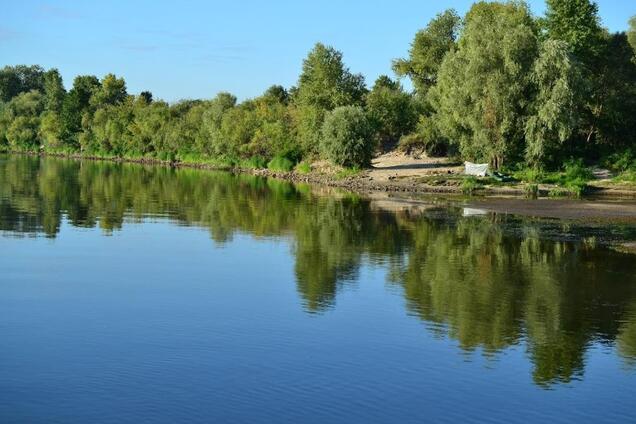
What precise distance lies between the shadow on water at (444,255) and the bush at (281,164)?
3175cm

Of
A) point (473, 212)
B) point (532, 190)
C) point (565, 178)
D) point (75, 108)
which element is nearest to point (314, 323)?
point (473, 212)

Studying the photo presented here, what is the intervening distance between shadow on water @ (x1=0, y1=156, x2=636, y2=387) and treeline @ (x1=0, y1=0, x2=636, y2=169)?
15.0 metres

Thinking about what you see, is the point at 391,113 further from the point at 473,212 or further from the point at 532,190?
the point at 473,212

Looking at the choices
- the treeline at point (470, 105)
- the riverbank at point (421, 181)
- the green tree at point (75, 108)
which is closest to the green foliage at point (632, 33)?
the treeline at point (470, 105)

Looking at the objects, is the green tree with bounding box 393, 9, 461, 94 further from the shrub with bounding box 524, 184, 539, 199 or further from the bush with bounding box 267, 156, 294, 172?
the shrub with bounding box 524, 184, 539, 199

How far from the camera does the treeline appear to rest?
6900cm

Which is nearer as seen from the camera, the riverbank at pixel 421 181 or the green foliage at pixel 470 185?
the riverbank at pixel 421 181

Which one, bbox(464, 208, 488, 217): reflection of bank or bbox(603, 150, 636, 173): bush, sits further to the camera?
bbox(603, 150, 636, 173): bush

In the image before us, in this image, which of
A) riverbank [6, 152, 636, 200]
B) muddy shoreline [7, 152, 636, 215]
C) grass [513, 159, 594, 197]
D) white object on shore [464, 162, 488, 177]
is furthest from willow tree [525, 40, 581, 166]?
muddy shoreline [7, 152, 636, 215]

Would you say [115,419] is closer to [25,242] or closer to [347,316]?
[347,316]

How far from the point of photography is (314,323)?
76.5 feet

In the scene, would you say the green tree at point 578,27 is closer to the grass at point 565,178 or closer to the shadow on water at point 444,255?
the grass at point 565,178

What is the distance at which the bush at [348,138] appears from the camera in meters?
84.9

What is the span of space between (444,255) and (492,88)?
36253 millimetres
